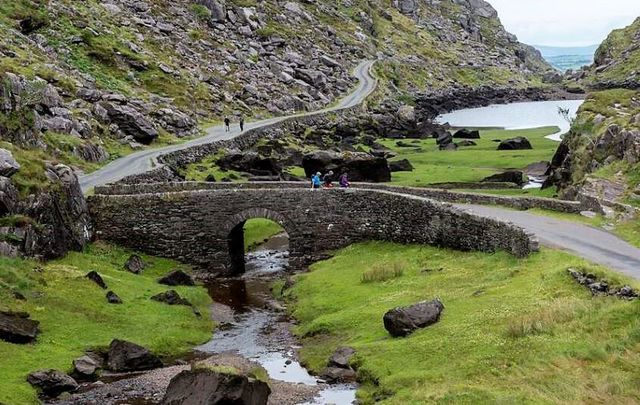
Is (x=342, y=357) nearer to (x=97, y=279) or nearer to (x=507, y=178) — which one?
(x=97, y=279)

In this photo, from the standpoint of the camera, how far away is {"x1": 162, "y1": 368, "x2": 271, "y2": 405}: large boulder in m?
28.1

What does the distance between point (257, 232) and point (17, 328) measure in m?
38.5

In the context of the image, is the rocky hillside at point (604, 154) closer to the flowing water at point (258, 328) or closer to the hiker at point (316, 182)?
the hiker at point (316, 182)

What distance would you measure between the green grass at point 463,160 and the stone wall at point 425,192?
1790cm

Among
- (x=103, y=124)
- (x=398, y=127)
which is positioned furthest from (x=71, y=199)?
(x=398, y=127)

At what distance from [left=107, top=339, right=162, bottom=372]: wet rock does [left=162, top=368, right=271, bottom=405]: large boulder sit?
787 cm

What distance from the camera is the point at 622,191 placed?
53.3 meters

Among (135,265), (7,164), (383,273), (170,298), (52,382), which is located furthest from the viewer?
(135,265)

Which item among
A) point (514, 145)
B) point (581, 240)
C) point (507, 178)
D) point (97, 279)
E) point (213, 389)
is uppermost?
point (581, 240)

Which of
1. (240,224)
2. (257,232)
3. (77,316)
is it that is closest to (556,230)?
(240,224)

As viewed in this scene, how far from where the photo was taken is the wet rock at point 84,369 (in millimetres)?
35031

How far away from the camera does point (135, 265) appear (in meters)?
55.1

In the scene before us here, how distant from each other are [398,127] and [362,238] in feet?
299

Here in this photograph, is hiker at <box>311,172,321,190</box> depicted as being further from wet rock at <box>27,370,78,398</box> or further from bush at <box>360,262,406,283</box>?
wet rock at <box>27,370,78,398</box>
